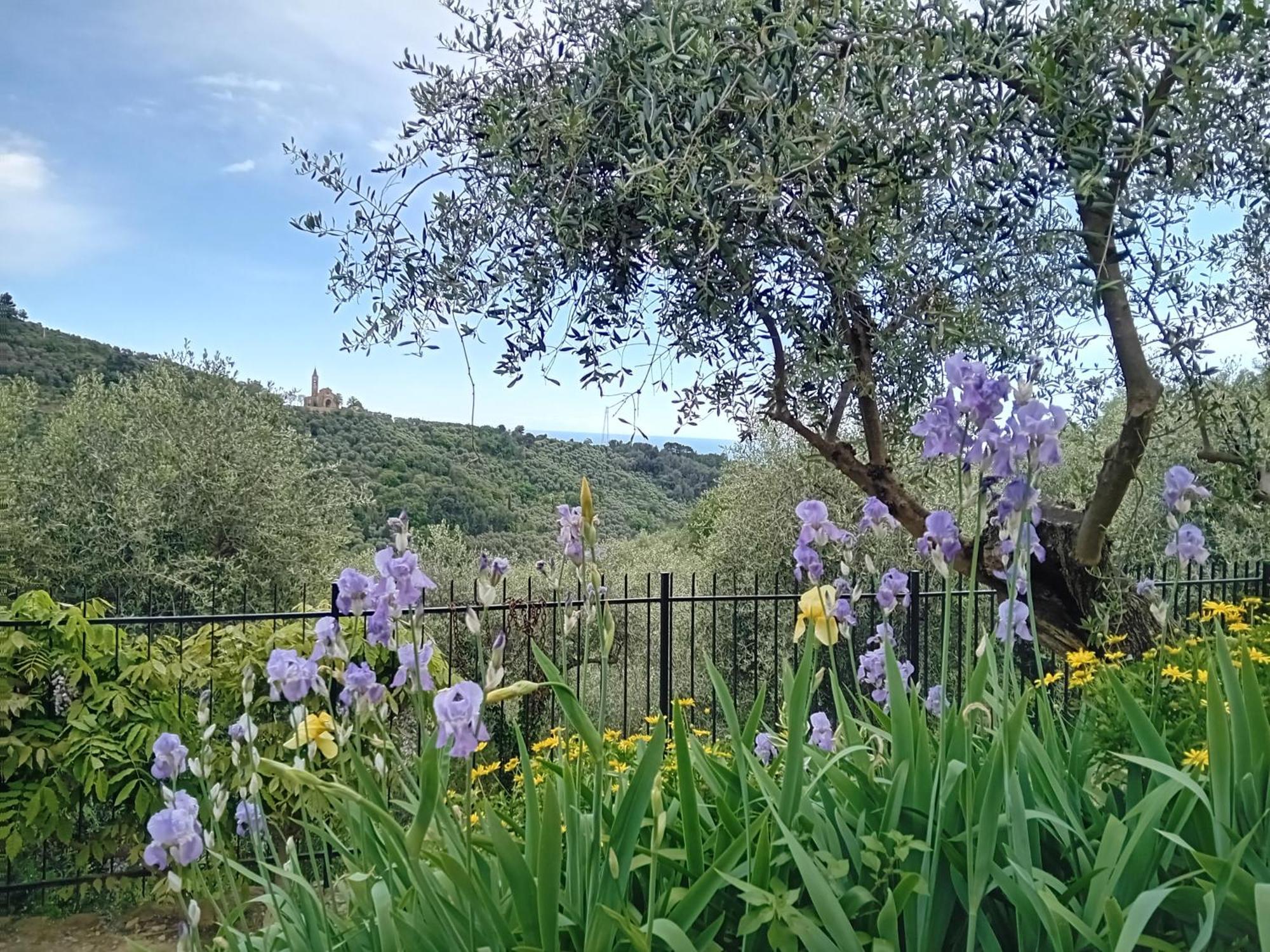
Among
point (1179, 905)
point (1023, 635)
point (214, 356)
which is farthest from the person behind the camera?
point (214, 356)

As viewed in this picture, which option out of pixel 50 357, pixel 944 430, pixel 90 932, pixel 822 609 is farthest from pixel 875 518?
pixel 50 357

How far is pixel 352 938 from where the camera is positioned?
5.12 feet

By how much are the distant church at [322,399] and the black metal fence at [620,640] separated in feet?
27.1

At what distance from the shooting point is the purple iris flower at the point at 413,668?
144 cm

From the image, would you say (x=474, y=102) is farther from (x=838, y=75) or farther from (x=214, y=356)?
(x=214, y=356)

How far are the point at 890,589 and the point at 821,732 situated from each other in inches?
24.4

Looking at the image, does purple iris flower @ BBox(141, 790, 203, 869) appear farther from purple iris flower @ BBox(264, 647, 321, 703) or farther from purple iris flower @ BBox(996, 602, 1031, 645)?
purple iris flower @ BBox(996, 602, 1031, 645)

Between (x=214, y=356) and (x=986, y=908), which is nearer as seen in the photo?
(x=986, y=908)

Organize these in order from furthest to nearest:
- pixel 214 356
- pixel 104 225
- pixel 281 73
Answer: pixel 214 356
pixel 104 225
pixel 281 73

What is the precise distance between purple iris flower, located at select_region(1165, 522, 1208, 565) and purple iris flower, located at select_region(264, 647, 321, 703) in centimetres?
192

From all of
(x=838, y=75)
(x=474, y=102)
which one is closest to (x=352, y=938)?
(x=838, y=75)

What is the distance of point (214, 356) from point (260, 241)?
37.9 feet

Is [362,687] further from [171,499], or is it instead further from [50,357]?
[50,357]

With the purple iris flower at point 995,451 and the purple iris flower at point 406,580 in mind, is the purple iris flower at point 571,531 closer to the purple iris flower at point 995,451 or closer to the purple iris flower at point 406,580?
the purple iris flower at point 406,580
